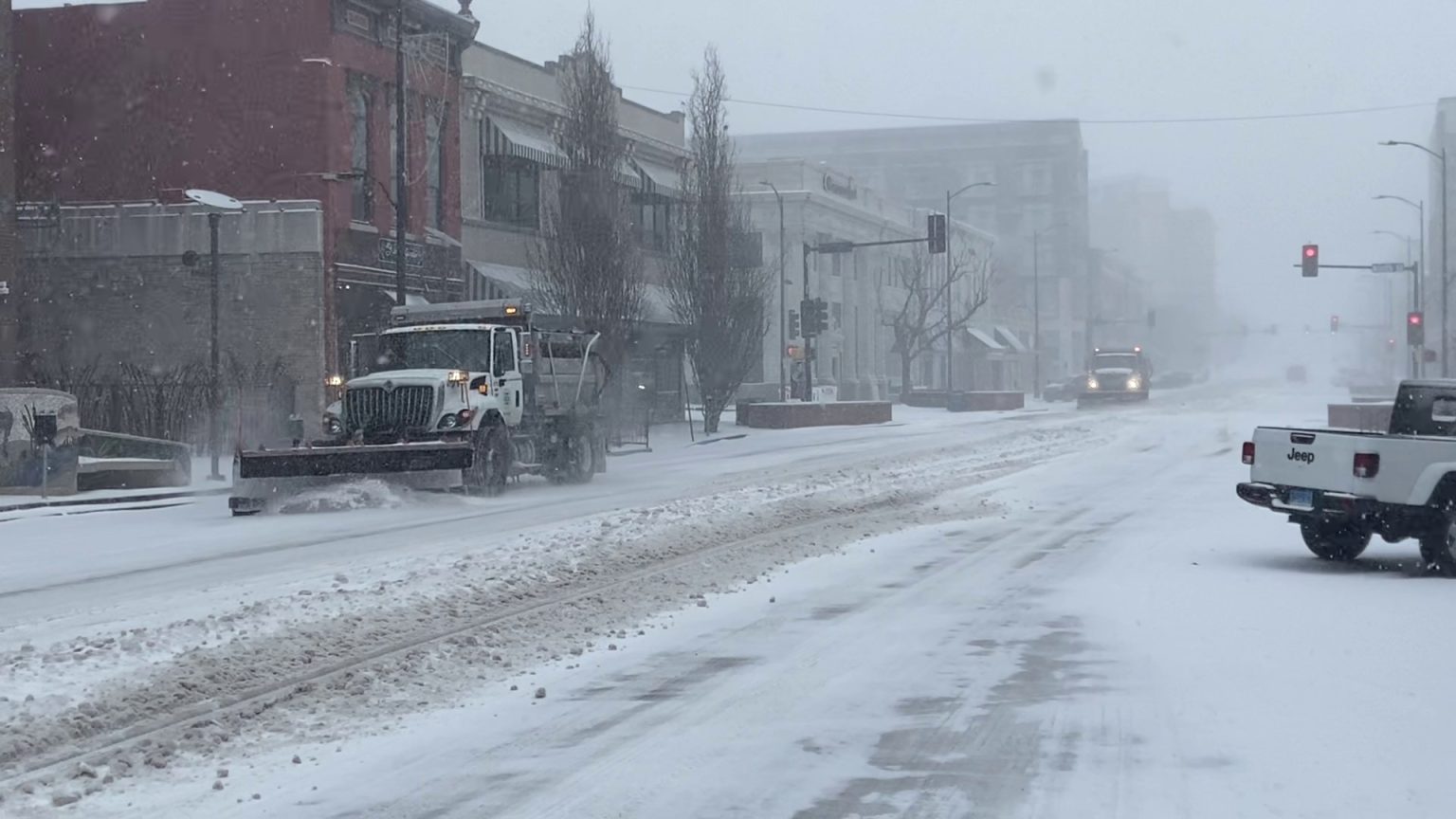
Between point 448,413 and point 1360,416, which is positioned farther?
point 1360,416

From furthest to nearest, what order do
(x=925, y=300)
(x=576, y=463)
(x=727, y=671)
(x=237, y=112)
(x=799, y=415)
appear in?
1. (x=925, y=300)
2. (x=799, y=415)
3. (x=237, y=112)
4. (x=576, y=463)
5. (x=727, y=671)

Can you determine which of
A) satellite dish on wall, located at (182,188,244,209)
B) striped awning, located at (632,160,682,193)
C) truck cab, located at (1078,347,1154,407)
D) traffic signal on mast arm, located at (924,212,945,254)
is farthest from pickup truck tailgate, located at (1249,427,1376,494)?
truck cab, located at (1078,347,1154,407)

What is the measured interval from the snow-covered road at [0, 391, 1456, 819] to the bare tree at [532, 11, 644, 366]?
22.4m

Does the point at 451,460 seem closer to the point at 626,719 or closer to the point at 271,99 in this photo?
the point at 626,719

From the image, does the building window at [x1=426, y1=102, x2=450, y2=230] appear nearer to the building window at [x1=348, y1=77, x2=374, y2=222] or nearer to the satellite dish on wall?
the building window at [x1=348, y1=77, x2=374, y2=222]

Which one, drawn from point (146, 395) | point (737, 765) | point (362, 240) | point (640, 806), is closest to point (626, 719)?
point (737, 765)

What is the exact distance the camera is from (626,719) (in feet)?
27.8

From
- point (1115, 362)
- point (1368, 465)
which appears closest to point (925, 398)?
point (1115, 362)

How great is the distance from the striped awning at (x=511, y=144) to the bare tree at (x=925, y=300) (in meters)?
33.4

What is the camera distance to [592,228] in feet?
135

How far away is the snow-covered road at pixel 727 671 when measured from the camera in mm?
7039

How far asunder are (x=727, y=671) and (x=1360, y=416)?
3988 cm

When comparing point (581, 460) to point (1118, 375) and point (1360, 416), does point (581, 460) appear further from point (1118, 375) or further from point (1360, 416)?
point (1118, 375)

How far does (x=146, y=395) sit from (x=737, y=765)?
2788cm
